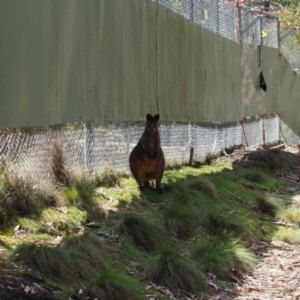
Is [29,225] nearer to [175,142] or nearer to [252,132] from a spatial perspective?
[175,142]

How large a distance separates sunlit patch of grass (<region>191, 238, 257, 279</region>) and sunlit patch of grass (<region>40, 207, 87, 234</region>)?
123cm

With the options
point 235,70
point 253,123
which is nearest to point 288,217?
point 235,70

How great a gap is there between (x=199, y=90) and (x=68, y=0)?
6359mm

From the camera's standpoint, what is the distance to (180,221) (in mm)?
8969

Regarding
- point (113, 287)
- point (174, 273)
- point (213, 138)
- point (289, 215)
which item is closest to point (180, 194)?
point (289, 215)

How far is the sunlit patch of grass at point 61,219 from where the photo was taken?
7.73 metres

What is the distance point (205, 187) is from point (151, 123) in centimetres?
119

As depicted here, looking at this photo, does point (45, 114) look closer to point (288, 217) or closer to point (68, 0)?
point (68, 0)

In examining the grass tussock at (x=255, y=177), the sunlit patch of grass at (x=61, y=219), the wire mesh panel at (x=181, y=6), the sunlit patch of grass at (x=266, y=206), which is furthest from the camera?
the grass tussock at (x=255, y=177)

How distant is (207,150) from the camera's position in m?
16.1

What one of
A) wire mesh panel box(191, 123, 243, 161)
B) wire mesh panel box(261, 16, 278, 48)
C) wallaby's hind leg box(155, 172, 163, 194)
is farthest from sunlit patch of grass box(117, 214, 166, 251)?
wire mesh panel box(261, 16, 278, 48)

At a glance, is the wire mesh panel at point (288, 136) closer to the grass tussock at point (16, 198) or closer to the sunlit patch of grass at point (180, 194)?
the sunlit patch of grass at point (180, 194)

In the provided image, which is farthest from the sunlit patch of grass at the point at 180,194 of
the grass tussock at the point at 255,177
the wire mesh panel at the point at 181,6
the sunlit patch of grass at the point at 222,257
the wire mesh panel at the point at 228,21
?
the wire mesh panel at the point at 228,21

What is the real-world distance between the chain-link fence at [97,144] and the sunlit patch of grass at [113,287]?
7.35 feet
